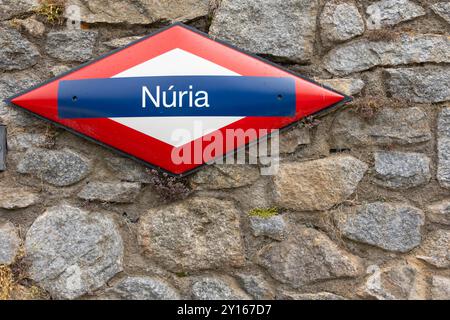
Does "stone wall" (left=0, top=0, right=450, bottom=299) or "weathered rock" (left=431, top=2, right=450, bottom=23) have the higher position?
"weathered rock" (left=431, top=2, right=450, bottom=23)

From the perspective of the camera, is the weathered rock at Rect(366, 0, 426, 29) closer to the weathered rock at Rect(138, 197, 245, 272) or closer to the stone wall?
the stone wall

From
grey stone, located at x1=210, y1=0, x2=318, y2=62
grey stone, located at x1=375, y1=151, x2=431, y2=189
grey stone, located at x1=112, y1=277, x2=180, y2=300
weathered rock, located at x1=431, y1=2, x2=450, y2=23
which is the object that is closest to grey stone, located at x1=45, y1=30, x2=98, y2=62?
grey stone, located at x1=210, y1=0, x2=318, y2=62

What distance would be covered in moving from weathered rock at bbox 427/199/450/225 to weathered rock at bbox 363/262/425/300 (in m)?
0.22

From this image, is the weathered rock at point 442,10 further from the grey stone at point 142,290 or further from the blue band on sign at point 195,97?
the grey stone at point 142,290

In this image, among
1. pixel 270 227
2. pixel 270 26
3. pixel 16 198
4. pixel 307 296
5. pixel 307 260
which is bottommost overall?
pixel 307 296

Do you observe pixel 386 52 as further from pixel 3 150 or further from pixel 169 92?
pixel 3 150

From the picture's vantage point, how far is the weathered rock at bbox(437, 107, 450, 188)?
1911 mm

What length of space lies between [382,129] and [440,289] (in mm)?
676

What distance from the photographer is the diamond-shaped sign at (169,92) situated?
1895 millimetres

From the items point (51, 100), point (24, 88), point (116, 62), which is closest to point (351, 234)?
point (116, 62)

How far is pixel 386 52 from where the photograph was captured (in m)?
1.98

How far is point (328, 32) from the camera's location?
1.99 meters

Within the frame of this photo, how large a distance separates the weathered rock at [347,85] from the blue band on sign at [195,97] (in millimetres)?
178

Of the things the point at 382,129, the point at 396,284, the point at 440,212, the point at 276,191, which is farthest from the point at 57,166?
the point at 440,212
